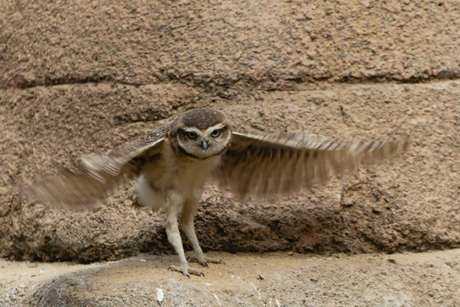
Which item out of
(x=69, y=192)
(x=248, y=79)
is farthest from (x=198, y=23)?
(x=69, y=192)

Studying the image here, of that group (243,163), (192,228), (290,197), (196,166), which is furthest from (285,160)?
(192,228)

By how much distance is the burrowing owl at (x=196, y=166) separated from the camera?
3.30 metres

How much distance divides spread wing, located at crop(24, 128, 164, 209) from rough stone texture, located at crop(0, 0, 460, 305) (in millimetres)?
983

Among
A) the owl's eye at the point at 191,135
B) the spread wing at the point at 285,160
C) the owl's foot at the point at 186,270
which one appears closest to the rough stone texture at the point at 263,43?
the spread wing at the point at 285,160

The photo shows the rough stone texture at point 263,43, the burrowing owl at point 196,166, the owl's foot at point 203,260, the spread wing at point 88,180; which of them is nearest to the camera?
the spread wing at point 88,180

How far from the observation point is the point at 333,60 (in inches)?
187

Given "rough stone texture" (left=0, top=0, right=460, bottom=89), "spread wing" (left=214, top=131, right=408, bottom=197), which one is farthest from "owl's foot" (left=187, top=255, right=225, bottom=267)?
"rough stone texture" (left=0, top=0, right=460, bottom=89)

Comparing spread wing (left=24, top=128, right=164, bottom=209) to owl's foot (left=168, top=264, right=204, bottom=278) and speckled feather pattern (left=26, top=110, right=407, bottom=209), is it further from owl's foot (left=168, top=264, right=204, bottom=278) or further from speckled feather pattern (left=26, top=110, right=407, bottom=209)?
owl's foot (left=168, top=264, right=204, bottom=278)

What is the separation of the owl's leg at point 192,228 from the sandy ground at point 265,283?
0.11 metres

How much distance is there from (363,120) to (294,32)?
106 cm

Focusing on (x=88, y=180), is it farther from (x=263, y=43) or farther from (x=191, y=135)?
(x=263, y=43)

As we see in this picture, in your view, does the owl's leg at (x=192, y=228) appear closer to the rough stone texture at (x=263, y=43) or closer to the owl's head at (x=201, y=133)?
the owl's head at (x=201, y=133)

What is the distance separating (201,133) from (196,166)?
31cm

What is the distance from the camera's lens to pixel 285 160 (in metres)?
3.90
